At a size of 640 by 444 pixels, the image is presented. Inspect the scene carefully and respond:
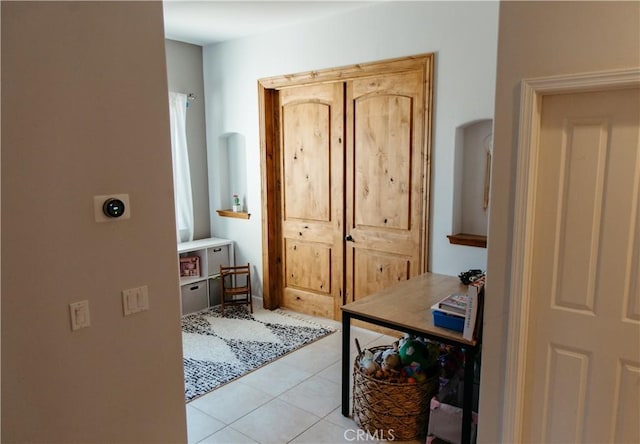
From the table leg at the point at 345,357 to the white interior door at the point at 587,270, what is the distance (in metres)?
1.04

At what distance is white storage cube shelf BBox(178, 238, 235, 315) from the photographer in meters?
4.71

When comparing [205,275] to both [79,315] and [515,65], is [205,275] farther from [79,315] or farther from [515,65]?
[515,65]

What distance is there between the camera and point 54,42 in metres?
1.56

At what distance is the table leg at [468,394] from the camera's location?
2.31 m

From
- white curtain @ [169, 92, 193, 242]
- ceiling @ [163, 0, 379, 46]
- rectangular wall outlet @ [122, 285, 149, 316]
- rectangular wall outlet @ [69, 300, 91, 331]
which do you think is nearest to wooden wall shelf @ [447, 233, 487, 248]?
ceiling @ [163, 0, 379, 46]

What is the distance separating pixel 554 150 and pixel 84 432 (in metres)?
2.16

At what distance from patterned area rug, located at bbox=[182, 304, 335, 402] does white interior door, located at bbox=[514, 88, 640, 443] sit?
7.06 feet

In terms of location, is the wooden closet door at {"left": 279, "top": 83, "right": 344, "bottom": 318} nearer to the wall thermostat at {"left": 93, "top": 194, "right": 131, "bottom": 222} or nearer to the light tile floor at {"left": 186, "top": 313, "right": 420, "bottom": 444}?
the light tile floor at {"left": 186, "top": 313, "right": 420, "bottom": 444}

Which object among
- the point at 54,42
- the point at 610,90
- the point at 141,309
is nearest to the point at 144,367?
the point at 141,309

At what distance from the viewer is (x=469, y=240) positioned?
3.43 metres

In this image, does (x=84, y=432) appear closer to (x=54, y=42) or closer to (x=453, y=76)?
(x=54, y=42)

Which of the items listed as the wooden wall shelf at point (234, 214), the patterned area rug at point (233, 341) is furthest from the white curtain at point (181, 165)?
the patterned area rug at point (233, 341)

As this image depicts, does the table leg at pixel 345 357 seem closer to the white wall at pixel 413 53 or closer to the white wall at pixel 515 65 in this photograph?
the white wall at pixel 515 65

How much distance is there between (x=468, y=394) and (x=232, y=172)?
3639 millimetres
